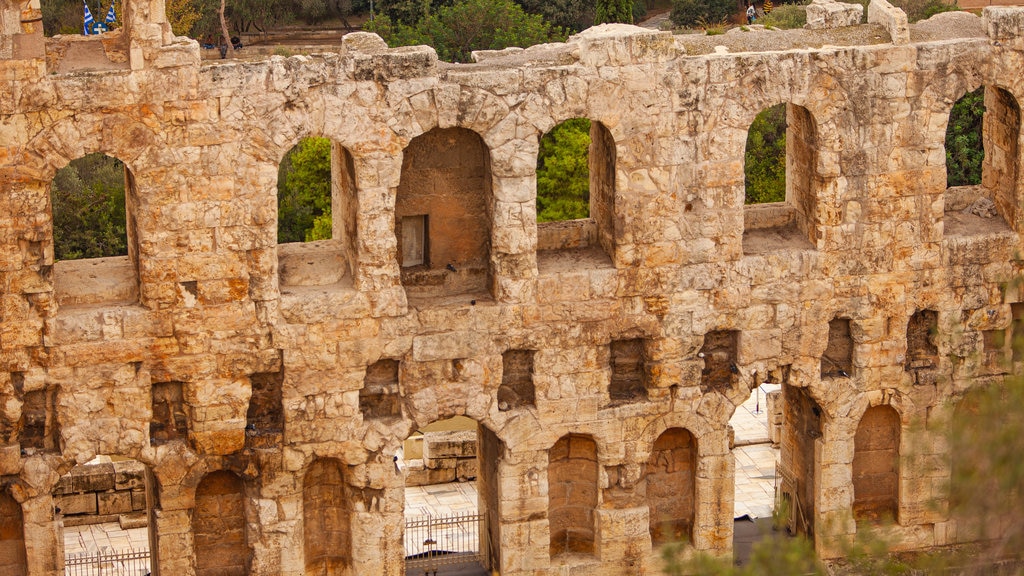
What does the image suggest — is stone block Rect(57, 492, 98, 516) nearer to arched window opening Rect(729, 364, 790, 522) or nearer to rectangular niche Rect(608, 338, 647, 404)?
rectangular niche Rect(608, 338, 647, 404)

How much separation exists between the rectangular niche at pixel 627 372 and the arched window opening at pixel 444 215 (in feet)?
6.45

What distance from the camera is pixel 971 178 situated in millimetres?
42344

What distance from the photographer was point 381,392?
989 inches

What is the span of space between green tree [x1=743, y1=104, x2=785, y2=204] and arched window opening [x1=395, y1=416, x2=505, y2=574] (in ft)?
47.3

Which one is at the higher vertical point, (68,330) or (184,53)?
(184,53)

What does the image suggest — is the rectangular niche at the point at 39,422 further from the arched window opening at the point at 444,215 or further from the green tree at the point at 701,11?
the green tree at the point at 701,11

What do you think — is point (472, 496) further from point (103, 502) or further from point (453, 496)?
point (103, 502)

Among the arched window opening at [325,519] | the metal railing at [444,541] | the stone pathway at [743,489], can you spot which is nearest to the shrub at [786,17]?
the stone pathway at [743,489]

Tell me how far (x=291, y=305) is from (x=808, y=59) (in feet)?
23.4

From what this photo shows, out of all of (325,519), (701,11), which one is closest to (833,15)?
(325,519)

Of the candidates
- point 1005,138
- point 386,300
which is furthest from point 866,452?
point 386,300

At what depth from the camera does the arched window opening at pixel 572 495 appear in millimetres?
26359

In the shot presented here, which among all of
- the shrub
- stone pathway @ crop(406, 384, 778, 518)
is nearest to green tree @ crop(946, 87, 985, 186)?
the shrub

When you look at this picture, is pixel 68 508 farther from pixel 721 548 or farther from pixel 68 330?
pixel 721 548
